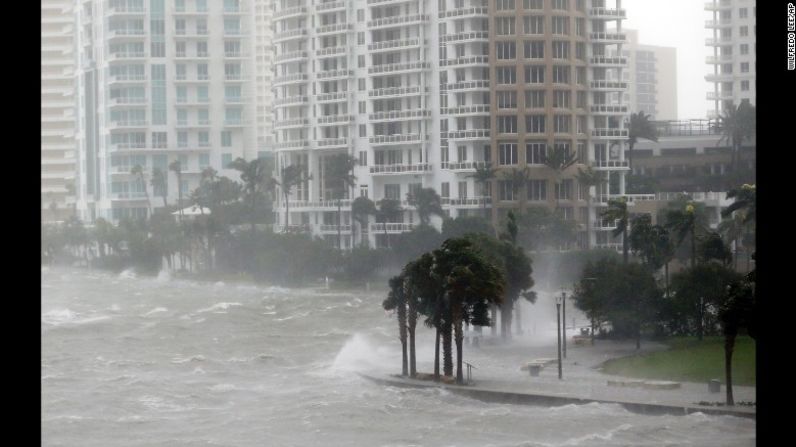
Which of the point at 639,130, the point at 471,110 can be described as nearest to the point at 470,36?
the point at 471,110

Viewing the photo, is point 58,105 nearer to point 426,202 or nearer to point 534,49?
point 426,202

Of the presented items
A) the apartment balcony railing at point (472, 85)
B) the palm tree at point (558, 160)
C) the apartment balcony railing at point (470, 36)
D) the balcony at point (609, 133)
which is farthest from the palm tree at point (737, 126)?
the apartment balcony railing at point (470, 36)

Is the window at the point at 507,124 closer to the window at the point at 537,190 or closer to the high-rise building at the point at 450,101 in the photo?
the high-rise building at the point at 450,101

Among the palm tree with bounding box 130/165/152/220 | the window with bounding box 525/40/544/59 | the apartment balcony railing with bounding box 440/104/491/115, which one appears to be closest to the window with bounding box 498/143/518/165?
the apartment balcony railing with bounding box 440/104/491/115

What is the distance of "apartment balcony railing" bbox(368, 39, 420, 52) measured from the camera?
797 inches

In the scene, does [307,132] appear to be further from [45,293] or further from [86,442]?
[86,442]

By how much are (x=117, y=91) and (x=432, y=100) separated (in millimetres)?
7379

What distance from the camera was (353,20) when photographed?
69.2ft

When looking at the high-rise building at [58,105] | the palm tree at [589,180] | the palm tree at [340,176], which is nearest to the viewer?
the palm tree at [589,180]

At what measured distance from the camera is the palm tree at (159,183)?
24594 millimetres

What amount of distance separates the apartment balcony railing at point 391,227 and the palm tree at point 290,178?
1.90m

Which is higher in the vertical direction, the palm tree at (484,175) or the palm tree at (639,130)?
the palm tree at (639,130)

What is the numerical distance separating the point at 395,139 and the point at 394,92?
26.7 inches
